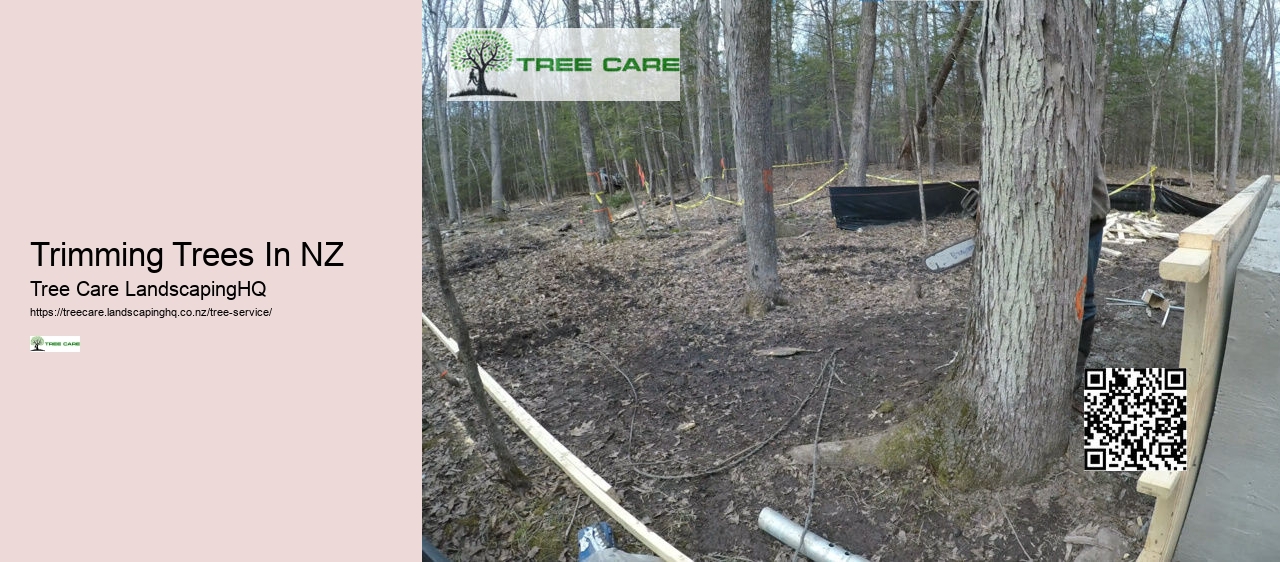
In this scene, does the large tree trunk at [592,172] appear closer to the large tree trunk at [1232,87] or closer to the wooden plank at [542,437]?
the wooden plank at [542,437]

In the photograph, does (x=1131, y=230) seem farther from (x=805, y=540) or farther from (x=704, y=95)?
(x=704, y=95)

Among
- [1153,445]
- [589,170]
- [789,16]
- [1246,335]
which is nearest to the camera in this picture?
[1246,335]

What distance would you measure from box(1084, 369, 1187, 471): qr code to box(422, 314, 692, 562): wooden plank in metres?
1.85

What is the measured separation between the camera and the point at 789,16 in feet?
69.6

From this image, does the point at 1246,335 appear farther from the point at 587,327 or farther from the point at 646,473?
the point at 587,327

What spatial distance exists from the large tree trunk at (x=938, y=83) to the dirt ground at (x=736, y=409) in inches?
148

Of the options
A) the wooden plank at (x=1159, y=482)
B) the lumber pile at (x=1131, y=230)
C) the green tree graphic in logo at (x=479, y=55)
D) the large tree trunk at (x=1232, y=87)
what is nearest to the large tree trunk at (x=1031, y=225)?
the wooden plank at (x=1159, y=482)

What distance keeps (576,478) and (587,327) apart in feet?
9.42

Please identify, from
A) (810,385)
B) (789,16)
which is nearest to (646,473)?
(810,385)

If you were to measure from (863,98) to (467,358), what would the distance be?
10.8 m

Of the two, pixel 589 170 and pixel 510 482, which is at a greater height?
pixel 589 170

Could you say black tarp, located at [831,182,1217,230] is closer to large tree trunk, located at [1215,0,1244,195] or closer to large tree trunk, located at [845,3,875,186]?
large tree trunk, located at [845,3,875,186]

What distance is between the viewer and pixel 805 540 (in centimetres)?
288

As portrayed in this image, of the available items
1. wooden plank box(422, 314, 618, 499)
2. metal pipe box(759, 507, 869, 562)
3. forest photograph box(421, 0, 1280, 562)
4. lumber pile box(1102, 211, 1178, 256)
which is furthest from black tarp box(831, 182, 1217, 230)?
metal pipe box(759, 507, 869, 562)
